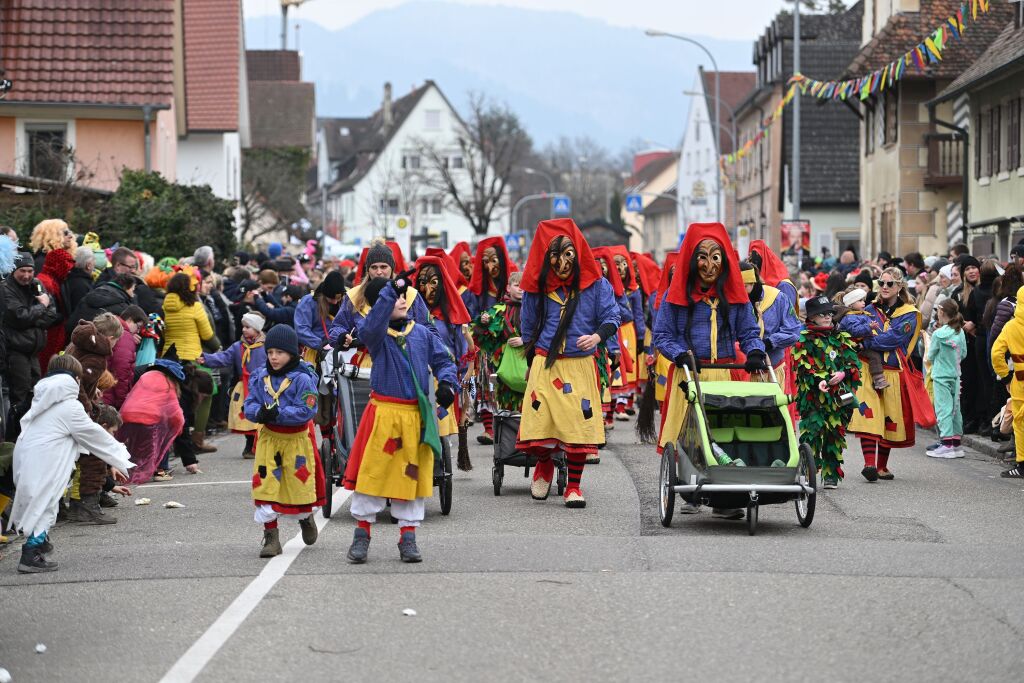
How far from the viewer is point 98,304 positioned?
46.1 feet

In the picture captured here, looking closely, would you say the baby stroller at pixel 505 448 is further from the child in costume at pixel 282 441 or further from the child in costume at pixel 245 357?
the child in costume at pixel 245 357

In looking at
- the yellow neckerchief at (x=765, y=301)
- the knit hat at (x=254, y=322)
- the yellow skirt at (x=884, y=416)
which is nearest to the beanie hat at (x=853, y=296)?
the yellow skirt at (x=884, y=416)

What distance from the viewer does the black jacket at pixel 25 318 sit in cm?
1230

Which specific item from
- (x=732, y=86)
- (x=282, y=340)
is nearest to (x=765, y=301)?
(x=282, y=340)

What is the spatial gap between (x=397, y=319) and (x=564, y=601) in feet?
7.88

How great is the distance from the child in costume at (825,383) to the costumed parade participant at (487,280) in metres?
2.84

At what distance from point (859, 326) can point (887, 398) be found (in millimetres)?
717

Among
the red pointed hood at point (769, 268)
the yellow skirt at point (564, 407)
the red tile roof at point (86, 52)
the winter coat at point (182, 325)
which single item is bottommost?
the yellow skirt at point (564, 407)

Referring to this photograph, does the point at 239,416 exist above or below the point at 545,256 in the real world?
below

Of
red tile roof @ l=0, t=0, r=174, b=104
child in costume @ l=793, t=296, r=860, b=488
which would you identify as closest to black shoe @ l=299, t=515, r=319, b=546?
child in costume @ l=793, t=296, r=860, b=488

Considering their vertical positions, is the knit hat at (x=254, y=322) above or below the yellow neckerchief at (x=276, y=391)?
above

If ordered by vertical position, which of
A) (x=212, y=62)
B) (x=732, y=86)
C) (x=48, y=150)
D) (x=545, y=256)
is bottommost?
(x=545, y=256)

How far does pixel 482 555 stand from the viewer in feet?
32.3

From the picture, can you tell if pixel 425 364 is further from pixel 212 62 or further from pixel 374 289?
pixel 212 62
